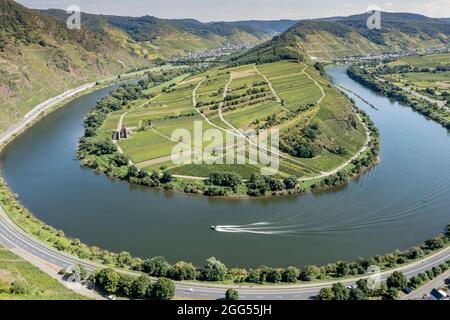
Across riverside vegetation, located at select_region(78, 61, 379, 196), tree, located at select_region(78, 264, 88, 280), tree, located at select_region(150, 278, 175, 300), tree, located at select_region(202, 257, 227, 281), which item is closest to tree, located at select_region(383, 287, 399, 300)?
tree, located at select_region(202, 257, 227, 281)

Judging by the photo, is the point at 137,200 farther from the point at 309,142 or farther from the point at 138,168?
the point at 309,142

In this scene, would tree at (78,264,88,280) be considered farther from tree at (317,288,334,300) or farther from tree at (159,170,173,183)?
tree at (159,170,173,183)

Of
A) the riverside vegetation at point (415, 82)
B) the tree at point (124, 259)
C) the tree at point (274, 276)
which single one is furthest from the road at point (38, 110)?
the riverside vegetation at point (415, 82)

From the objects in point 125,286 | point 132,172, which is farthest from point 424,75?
point 125,286

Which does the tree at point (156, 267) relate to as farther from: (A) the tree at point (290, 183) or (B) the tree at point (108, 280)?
(A) the tree at point (290, 183)

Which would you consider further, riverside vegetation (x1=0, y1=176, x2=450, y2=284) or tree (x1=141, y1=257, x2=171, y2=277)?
tree (x1=141, y1=257, x2=171, y2=277)

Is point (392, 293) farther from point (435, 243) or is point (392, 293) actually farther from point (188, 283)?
point (188, 283)
